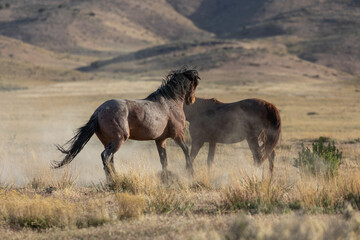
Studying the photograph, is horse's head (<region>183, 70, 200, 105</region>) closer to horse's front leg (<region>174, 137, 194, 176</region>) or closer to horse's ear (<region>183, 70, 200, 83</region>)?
horse's ear (<region>183, 70, 200, 83</region>)

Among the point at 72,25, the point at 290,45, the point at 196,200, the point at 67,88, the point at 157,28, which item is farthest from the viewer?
the point at 157,28

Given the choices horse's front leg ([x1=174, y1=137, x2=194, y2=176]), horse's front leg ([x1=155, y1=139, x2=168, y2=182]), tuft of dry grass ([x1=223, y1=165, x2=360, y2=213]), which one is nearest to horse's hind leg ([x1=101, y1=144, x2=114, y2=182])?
horse's front leg ([x1=155, y1=139, x2=168, y2=182])

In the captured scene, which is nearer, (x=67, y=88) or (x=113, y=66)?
(x=67, y=88)

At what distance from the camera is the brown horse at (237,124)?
33.9 ft

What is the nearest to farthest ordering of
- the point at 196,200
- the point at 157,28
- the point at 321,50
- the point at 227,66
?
1. the point at 196,200
2. the point at 227,66
3. the point at 321,50
4. the point at 157,28

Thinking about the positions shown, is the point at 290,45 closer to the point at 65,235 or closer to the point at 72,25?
the point at 72,25

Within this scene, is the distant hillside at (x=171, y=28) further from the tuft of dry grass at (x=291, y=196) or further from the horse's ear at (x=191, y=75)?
the tuft of dry grass at (x=291, y=196)

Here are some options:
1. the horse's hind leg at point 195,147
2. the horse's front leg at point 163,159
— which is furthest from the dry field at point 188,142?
the horse's hind leg at point 195,147

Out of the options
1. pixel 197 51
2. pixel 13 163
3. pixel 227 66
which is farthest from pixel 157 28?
pixel 13 163

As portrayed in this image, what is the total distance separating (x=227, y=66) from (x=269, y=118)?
66.4 meters

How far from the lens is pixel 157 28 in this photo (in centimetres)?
15800

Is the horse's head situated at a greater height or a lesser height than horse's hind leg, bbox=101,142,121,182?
greater

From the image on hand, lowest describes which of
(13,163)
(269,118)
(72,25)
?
(13,163)

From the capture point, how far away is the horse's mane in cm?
948
